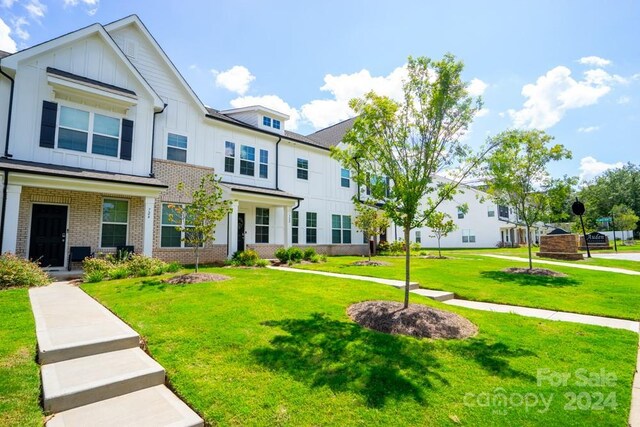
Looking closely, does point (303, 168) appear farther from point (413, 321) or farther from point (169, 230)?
point (413, 321)

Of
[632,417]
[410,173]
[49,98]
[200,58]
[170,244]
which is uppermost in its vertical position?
[200,58]

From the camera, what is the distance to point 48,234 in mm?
11906

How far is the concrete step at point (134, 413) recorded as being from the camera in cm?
315

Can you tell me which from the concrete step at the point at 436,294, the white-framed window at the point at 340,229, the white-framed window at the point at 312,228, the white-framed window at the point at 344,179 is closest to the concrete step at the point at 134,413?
the concrete step at the point at 436,294

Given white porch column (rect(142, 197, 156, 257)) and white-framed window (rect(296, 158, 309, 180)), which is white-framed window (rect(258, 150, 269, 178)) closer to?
white-framed window (rect(296, 158, 309, 180))

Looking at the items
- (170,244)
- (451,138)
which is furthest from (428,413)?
(170,244)

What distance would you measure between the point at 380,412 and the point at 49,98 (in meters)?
14.9

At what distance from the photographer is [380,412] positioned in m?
3.37

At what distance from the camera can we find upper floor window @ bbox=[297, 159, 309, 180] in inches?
814

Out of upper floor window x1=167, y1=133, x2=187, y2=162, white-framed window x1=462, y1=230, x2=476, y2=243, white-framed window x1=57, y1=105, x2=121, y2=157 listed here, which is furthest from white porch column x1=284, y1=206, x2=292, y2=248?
white-framed window x1=462, y1=230, x2=476, y2=243

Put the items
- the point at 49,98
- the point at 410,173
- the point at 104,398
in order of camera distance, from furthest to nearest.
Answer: the point at 49,98 < the point at 410,173 < the point at 104,398

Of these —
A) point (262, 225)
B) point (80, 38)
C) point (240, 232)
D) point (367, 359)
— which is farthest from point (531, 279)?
point (80, 38)

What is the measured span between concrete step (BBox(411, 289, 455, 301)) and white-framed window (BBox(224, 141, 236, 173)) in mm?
11694

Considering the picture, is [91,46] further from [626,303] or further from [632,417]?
[626,303]
